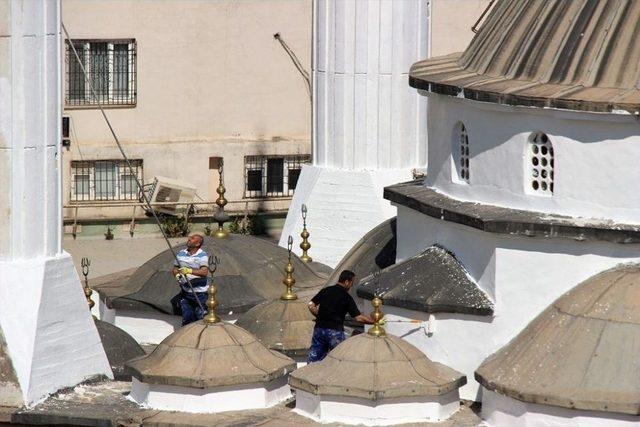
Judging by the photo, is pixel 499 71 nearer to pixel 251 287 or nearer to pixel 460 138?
pixel 460 138

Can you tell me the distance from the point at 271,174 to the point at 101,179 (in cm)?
355

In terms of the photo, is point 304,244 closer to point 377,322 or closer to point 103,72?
point 377,322

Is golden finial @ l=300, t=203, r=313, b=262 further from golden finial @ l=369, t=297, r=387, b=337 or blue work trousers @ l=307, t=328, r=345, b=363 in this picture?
golden finial @ l=369, t=297, r=387, b=337

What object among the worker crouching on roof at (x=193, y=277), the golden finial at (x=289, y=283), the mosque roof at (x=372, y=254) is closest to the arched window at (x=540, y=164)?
the mosque roof at (x=372, y=254)

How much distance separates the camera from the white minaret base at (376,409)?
31.5 meters

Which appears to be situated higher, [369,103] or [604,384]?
[369,103]

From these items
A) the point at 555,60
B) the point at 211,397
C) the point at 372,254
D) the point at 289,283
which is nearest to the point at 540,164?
the point at 555,60

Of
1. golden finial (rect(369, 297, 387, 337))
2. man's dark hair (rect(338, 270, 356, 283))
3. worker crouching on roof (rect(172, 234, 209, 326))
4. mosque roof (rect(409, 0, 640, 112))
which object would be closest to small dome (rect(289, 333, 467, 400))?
golden finial (rect(369, 297, 387, 337))

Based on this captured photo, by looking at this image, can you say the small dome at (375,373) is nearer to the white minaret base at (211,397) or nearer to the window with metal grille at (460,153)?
the white minaret base at (211,397)

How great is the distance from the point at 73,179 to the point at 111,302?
17.4 meters

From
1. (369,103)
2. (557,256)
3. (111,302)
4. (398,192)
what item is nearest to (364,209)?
(369,103)

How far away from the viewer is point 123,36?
56312 millimetres

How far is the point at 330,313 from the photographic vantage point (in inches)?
1325

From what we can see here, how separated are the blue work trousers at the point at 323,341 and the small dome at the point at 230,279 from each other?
15.5ft
